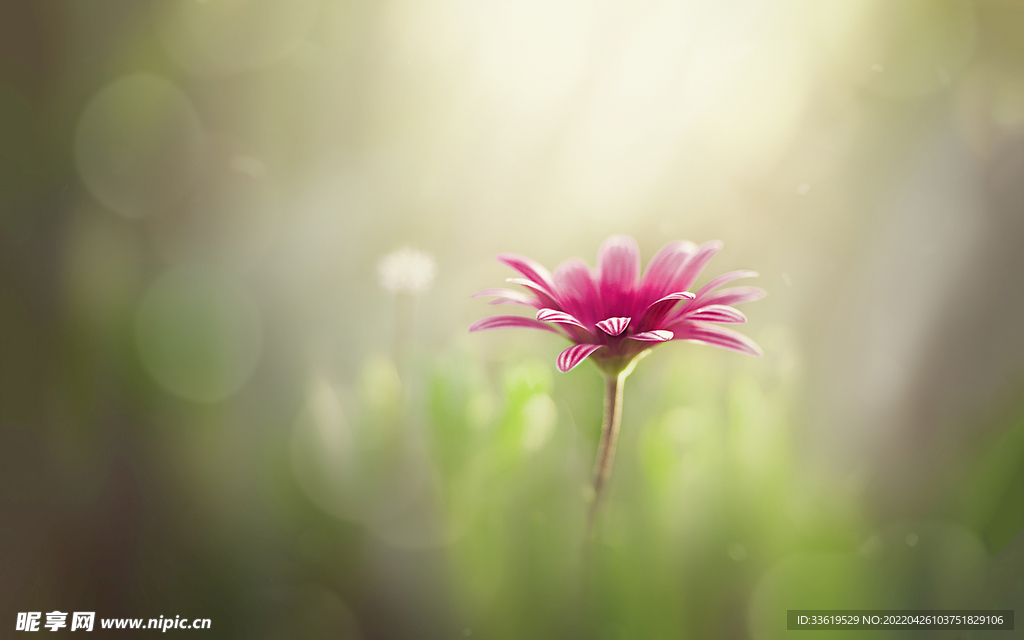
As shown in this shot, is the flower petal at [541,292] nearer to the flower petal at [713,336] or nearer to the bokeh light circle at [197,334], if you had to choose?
the flower petal at [713,336]

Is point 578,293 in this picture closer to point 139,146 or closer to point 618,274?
point 618,274

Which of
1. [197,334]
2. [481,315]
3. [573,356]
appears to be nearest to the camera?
[573,356]

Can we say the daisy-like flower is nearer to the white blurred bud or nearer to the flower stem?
the flower stem

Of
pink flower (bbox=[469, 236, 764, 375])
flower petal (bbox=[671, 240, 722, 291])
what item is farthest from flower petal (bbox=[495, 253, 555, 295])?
flower petal (bbox=[671, 240, 722, 291])

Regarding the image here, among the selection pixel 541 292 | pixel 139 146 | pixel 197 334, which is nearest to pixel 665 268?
pixel 541 292

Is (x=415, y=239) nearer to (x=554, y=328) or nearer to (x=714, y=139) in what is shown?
(x=554, y=328)

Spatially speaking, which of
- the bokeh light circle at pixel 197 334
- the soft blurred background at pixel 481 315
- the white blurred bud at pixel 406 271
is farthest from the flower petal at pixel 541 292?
the bokeh light circle at pixel 197 334

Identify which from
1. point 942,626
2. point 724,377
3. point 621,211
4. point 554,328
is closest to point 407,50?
point 621,211
